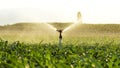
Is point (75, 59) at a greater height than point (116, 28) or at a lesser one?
greater

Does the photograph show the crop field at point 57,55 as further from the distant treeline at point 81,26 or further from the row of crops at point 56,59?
the distant treeline at point 81,26

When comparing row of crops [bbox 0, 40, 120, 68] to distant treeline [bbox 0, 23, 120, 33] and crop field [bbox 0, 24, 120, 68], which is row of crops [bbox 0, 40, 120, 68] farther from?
distant treeline [bbox 0, 23, 120, 33]

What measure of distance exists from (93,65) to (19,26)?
201ft

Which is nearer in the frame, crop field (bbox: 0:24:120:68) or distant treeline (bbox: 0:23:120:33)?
crop field (bbox: 0:24:120:68)

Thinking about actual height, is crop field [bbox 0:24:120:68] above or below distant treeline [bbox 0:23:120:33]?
above

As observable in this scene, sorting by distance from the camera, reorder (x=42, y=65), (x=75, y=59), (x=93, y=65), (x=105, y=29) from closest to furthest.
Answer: (x=93, y=65) < (x=42, y=65) < (x=75, y=59) < (x=105, y=29)

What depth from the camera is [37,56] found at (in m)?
6.36

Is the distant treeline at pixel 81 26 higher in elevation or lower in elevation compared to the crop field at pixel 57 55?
lower

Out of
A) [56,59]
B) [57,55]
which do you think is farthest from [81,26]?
[56,59]

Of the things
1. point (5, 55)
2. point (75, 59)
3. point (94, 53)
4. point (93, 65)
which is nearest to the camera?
point (93, 65)

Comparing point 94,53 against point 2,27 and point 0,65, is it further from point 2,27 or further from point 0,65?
point 2,27

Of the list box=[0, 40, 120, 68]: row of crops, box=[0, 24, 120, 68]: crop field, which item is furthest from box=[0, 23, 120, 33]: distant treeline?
box=[0, 40, 120, 68]: row of crops

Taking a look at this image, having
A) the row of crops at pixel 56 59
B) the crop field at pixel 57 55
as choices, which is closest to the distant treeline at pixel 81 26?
the crop field at pixel 57 55

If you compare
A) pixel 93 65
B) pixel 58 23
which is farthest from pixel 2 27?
pixel 93 65
